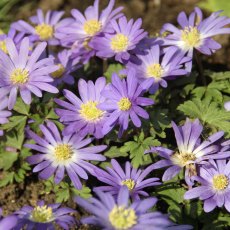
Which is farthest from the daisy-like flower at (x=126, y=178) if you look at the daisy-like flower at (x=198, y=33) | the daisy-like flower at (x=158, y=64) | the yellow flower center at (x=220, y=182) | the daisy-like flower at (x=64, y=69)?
the daisy-like flower at (x=198, y=33)

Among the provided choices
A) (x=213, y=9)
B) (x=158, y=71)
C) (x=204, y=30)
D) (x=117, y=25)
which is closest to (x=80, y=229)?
(x=158, y=71)

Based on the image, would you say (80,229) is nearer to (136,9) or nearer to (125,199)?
(125,199)

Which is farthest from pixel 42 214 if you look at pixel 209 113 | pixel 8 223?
pixel 209 113

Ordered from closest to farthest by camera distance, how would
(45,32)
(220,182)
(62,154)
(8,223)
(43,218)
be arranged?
(8,223) → (43,218) → (220,182) → (62,154) → (45,32)

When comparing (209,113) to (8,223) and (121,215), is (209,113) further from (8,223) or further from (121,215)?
(8,223)

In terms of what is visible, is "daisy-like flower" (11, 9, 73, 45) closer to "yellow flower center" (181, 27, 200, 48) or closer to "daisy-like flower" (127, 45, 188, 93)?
"daisy-like flower" (127, 45, 188, 93)

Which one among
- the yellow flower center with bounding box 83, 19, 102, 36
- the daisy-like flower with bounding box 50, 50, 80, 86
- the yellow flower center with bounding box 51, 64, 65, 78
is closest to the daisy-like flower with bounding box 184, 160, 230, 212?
the daisy-like flower with bounding box 50, 50, 80, 86
